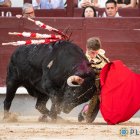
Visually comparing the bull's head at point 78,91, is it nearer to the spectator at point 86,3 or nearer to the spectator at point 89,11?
the spectator at point 89,11

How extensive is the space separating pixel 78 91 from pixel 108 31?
286cm

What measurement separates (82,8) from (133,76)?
3.46 meters

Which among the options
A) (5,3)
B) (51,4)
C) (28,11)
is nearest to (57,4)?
(51,4)

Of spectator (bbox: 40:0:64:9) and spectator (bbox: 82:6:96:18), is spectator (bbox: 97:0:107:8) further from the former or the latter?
spectator (bbox: 82:6:96:18)

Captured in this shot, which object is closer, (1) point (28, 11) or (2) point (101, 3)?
(1) point (28, 11)

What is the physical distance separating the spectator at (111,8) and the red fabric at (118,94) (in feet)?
7.85

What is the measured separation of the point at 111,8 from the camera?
497 inches

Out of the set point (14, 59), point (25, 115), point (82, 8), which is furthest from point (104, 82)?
point (82, 8)

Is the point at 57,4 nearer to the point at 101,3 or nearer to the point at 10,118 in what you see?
the point at 101,3

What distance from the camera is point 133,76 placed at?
10227 millimetres

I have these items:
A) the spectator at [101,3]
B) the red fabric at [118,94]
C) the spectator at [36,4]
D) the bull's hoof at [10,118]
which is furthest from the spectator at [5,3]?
the red fabric at [118,94]

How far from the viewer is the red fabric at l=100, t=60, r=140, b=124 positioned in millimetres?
10008

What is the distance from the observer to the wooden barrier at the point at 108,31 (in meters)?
12.7

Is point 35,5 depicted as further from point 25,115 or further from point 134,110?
point 134,110
